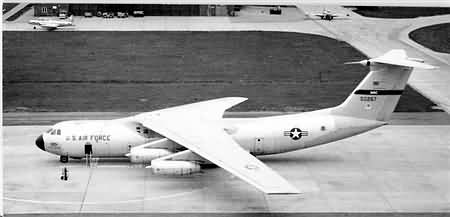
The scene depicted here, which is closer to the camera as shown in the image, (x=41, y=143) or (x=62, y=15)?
(x=41, y=143)

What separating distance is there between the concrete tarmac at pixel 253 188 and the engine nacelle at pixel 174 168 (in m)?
0.74

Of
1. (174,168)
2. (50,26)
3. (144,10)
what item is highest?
(144,10)

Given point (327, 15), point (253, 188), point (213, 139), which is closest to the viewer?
point (253, 188)

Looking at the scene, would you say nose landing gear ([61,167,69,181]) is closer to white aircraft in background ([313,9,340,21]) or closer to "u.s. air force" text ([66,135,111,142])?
"u.s. air force" text ([66,135,111,142])

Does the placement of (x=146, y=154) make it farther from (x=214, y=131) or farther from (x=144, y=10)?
(x=144, y=10)

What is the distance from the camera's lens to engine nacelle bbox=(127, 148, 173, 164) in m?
45.5

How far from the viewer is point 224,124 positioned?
155 feet

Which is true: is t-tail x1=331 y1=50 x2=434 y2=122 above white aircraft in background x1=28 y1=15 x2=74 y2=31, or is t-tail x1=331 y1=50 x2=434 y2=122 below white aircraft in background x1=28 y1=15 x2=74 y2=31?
above

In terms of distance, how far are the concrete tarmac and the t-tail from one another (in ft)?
8.77

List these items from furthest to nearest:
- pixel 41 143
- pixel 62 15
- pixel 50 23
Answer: pixel 62 15
pixel 50 23
pixel 41 143

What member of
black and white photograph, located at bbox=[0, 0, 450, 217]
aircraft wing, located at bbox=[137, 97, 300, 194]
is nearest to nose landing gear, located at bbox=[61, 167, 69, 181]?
black and white photograph, located at bbox=[0, 0, 450, 217]

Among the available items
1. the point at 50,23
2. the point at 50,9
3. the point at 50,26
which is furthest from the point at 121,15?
the point at 50,26

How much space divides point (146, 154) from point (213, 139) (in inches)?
145

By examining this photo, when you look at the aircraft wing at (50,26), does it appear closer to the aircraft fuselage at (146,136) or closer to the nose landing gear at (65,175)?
the aircraft fuselage at (146,136)
